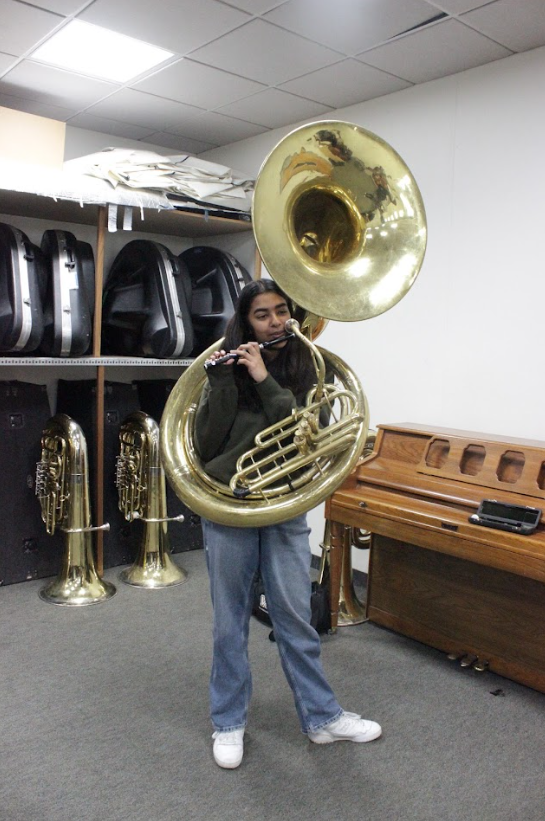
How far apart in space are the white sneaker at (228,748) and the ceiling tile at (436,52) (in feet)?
8.08

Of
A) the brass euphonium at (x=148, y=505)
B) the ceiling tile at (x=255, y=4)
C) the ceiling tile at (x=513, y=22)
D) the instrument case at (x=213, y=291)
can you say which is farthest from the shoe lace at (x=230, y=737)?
the ceiling tile at (x=513, y=22)

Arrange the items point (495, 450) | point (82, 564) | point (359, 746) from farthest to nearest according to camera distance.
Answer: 1. point (82, 564)
2. point (495, 450)
3. point (359, 746)

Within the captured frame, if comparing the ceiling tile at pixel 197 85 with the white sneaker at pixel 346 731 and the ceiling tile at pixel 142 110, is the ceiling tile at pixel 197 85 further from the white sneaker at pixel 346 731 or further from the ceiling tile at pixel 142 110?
the white sneaker at pixel 346 731

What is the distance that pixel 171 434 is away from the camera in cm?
192

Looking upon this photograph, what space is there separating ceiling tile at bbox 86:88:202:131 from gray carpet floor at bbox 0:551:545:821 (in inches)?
95.4

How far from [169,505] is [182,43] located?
2253 millimetres

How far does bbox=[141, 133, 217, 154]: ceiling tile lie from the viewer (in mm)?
4055

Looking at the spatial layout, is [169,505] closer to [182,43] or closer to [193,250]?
[193,250]

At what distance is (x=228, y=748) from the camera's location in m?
1.97

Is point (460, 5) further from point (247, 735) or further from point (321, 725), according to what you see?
point (247, 735)

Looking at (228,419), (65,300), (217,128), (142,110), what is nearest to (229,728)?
(228,419)

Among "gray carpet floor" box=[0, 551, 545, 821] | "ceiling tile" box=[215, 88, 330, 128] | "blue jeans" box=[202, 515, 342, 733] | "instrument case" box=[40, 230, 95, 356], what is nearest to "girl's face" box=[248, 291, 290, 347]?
"blue jeans" box=[202, 515, 342, 733]

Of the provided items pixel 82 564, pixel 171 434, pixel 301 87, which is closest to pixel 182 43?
pixel 301 87

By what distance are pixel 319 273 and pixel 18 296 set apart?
1.81 metres
